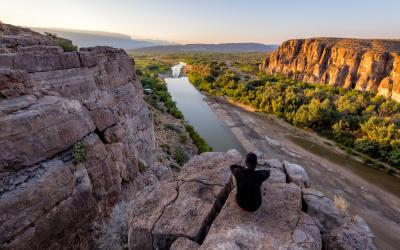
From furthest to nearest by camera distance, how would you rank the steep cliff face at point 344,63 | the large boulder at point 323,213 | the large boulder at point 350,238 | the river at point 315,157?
the steep cliff face at point 344,63
the river at point 315,157
the large boulder at point 323,213
the large boulder at point 350,238

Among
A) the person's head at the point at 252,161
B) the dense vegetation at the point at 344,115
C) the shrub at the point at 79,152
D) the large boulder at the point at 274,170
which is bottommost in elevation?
the dense vegetation at the point at 344,115

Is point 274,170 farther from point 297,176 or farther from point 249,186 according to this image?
point 249,186

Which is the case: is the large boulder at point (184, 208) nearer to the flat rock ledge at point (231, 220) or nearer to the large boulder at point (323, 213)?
the flat rock ledge at point (231, 220)

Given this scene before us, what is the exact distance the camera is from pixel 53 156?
630 centimetres

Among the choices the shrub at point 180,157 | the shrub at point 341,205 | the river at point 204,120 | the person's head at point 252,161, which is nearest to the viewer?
the person's head at point 252,161

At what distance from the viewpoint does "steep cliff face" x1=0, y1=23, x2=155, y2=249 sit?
5.33 metres

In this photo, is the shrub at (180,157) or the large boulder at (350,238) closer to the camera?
the large boulder at (350,238)

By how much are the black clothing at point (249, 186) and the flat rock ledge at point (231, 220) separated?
209mm

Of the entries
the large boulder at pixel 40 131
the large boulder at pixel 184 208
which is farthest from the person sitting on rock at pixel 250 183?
the large boulder at pixel 40 131

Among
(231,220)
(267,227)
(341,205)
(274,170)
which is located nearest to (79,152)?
(231,220)

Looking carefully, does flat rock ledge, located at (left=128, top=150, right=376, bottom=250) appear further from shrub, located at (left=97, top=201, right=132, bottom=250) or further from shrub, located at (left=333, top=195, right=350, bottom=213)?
shrub, located at (left=97, top=201, right=132, bottom=250)

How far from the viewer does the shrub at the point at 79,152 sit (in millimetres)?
6693

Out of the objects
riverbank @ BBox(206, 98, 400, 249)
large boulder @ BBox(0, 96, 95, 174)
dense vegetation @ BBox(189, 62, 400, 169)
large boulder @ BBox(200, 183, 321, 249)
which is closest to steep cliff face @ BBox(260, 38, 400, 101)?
dense vegetation @ BBox(189, 62, 400, 169)

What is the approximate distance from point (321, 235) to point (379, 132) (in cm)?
2886
